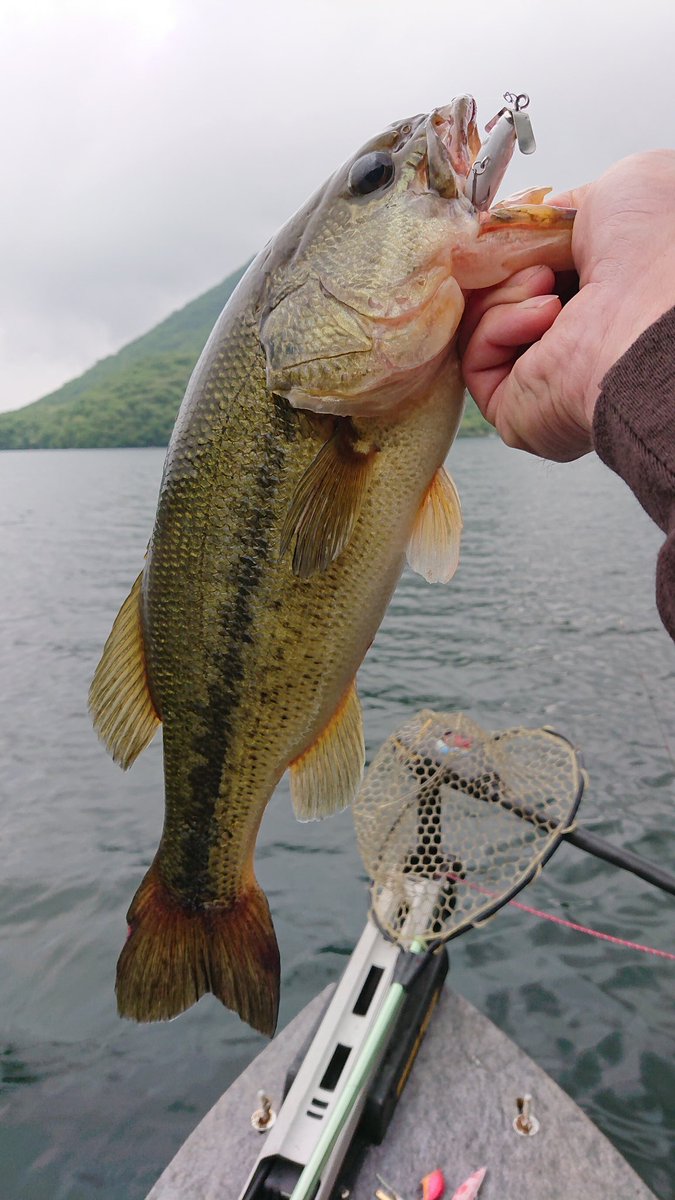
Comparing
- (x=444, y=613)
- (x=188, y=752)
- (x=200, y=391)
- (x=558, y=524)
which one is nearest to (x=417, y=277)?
(x=200, y=391)

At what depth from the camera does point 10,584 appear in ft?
84.0

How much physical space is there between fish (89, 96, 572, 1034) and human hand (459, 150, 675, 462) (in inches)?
3.3

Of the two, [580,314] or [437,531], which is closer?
[580,314]

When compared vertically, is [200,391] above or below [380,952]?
above

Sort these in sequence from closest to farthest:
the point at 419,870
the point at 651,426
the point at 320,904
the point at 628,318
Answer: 1. the point at 651,426
2. the point at 628,318
3. the point at 419,870
4. the point at 320,904

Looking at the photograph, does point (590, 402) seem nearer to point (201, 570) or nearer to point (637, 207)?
point (637, 207)

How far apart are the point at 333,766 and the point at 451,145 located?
197cm

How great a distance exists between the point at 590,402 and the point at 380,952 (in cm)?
376

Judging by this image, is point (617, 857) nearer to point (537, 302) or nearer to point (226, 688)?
point (226, 688)

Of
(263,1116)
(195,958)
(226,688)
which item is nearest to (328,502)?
(226,688)

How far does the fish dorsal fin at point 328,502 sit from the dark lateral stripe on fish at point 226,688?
0.31 ft

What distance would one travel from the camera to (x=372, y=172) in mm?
2256

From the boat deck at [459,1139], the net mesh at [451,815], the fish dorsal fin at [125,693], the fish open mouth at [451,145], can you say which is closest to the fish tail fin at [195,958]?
the fish dorsal fin at [125,693]

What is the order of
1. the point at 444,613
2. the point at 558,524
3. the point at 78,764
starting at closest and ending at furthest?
the point at 78,764 → the point at 444,613 → the point at 558,524
